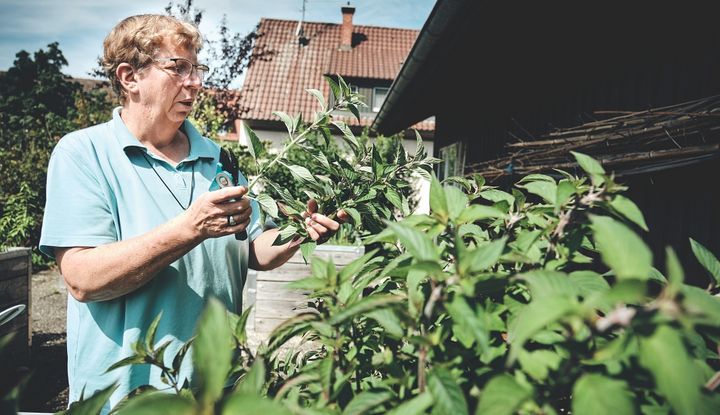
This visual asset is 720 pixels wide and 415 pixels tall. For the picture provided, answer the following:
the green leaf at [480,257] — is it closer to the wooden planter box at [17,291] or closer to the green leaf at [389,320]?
the green leaf at [389,320]

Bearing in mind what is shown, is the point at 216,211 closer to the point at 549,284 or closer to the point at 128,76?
the point at 128,76

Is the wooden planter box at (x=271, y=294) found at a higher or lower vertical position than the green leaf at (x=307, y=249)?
lower

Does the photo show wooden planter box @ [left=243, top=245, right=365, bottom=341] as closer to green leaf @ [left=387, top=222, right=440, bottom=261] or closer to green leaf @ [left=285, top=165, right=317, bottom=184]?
green leaf @ [left=285, top=165, right=317, bottom=184]

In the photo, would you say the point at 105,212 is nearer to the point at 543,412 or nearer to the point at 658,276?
the point at 543,412

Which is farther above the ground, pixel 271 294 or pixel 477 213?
pixel 477 213

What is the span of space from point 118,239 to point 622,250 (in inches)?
61.7

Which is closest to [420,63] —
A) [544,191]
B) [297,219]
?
[297,219]

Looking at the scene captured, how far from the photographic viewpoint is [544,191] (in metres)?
0.82

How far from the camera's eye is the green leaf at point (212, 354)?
0.49m

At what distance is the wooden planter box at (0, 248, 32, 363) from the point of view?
4055 mm

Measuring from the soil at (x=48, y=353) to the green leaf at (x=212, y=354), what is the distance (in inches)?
71.7

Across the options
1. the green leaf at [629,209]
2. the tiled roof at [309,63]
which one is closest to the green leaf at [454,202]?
the green leaf at [629,209]

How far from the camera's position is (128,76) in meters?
1.81

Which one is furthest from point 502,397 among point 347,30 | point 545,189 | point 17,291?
point 347,30
